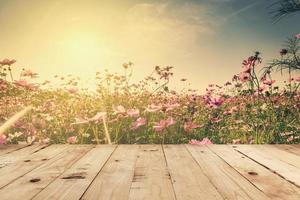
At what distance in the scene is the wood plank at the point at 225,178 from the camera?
186 centimetres

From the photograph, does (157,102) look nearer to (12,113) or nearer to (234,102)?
(234,102)

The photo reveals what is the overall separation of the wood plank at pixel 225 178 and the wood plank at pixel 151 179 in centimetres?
23

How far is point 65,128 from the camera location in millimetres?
4766

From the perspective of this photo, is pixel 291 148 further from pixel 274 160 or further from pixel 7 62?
pixel 7 62

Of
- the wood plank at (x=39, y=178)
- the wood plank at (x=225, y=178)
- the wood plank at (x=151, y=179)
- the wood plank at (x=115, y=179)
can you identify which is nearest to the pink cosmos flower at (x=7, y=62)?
the wood plank at (x=39, y=178)

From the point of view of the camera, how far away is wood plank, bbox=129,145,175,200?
6.06 feet

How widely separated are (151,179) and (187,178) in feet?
0.62

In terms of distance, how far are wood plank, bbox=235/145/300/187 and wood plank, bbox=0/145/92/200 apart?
1.19 m

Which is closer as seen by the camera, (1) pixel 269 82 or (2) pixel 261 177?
(2) pixel 261 177

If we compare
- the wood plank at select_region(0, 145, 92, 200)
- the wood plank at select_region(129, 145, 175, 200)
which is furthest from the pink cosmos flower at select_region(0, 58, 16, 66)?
the wood plank at select_region(129, 145, 175, 200)

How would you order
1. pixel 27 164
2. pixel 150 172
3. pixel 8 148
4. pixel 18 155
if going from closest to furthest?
pixel 150 172 → pixel 27 164 → pixel 18 155 → pixel 8 148

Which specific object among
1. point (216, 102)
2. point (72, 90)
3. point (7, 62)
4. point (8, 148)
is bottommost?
point (8, 148)

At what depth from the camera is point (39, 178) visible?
216 centimetres

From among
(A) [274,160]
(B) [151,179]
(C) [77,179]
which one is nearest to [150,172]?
(B) [151,179]
